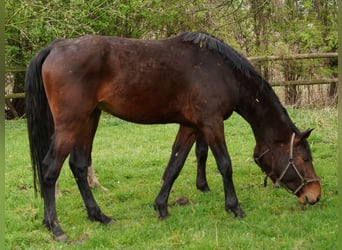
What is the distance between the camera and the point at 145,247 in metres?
3.92

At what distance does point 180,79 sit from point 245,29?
9.99 meters

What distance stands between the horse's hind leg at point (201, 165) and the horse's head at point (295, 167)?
996 mm

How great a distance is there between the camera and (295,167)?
4844mm

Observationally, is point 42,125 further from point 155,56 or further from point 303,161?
point 303,161

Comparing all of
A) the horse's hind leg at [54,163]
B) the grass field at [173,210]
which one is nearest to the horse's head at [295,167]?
the grass field at [173,210]

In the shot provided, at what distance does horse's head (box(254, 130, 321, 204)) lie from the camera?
4.78 m

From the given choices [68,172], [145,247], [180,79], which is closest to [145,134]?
[68,172]

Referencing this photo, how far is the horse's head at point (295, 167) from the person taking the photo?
15.7 ft

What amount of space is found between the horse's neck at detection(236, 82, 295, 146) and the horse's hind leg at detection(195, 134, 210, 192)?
3.44 feet

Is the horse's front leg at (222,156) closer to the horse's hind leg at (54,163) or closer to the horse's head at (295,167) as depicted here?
the horse's head at (295,167)

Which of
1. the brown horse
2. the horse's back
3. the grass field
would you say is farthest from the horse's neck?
the grass field

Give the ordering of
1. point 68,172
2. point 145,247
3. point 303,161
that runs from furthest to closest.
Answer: point 68,172
point 303,161
point 145,247

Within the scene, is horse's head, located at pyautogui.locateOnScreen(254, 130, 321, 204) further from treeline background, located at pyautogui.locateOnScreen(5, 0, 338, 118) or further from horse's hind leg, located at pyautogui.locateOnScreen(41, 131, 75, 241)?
treeline background, located at pyautogui.locateOnScreen(5, 0, 338, 118)

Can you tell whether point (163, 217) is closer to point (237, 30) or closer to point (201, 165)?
point (201, 165)
